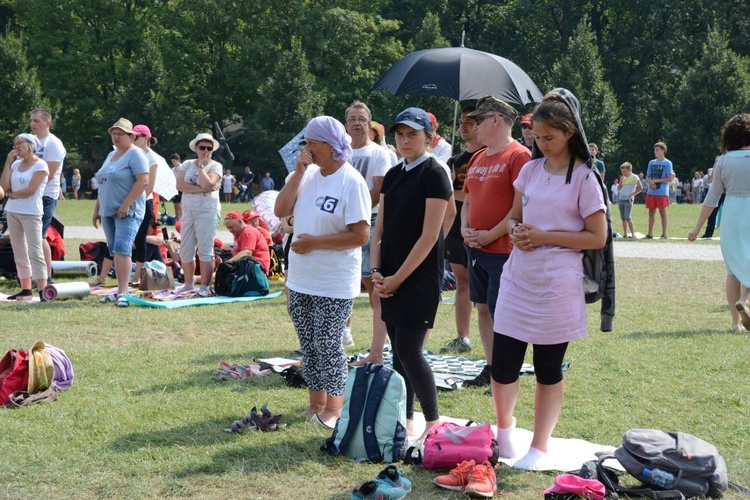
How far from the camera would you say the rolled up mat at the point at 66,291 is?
412 inches

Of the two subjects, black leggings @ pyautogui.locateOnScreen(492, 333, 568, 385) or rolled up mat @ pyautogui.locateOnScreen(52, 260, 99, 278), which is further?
rolled up mat @ pyautogui.locateOnScreen(52, 260, 99, 278)

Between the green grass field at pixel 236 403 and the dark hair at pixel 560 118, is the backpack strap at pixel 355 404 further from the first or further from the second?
the dark hair at pixel 560 118

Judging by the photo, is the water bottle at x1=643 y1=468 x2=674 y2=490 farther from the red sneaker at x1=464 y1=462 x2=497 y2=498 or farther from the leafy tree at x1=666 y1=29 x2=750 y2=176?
the leafy tree at x1=666 y1=29 x2=750 y2=176

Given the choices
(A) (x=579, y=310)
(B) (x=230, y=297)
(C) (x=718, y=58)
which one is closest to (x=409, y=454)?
(A) (x=579, y=310)

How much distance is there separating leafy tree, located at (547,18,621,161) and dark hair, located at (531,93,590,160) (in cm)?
4571

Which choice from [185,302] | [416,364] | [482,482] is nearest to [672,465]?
[482,482]

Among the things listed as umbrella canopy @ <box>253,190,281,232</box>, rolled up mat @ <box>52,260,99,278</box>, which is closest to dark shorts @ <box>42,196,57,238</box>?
rolled up mat @ <box>52,260,99,278</box>

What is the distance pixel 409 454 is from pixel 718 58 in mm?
49032

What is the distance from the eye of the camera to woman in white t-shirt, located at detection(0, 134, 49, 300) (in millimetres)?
10234

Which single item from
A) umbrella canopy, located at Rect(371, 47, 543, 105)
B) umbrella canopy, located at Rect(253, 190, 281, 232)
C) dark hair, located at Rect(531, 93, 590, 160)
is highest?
umbrella canopy, located at Rect(371, 47, 543, 105)

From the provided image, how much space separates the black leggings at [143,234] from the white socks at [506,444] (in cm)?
723

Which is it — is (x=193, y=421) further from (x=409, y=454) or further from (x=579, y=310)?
(x=579, y=310)

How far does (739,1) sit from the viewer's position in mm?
57875

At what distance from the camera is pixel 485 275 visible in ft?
19.8
